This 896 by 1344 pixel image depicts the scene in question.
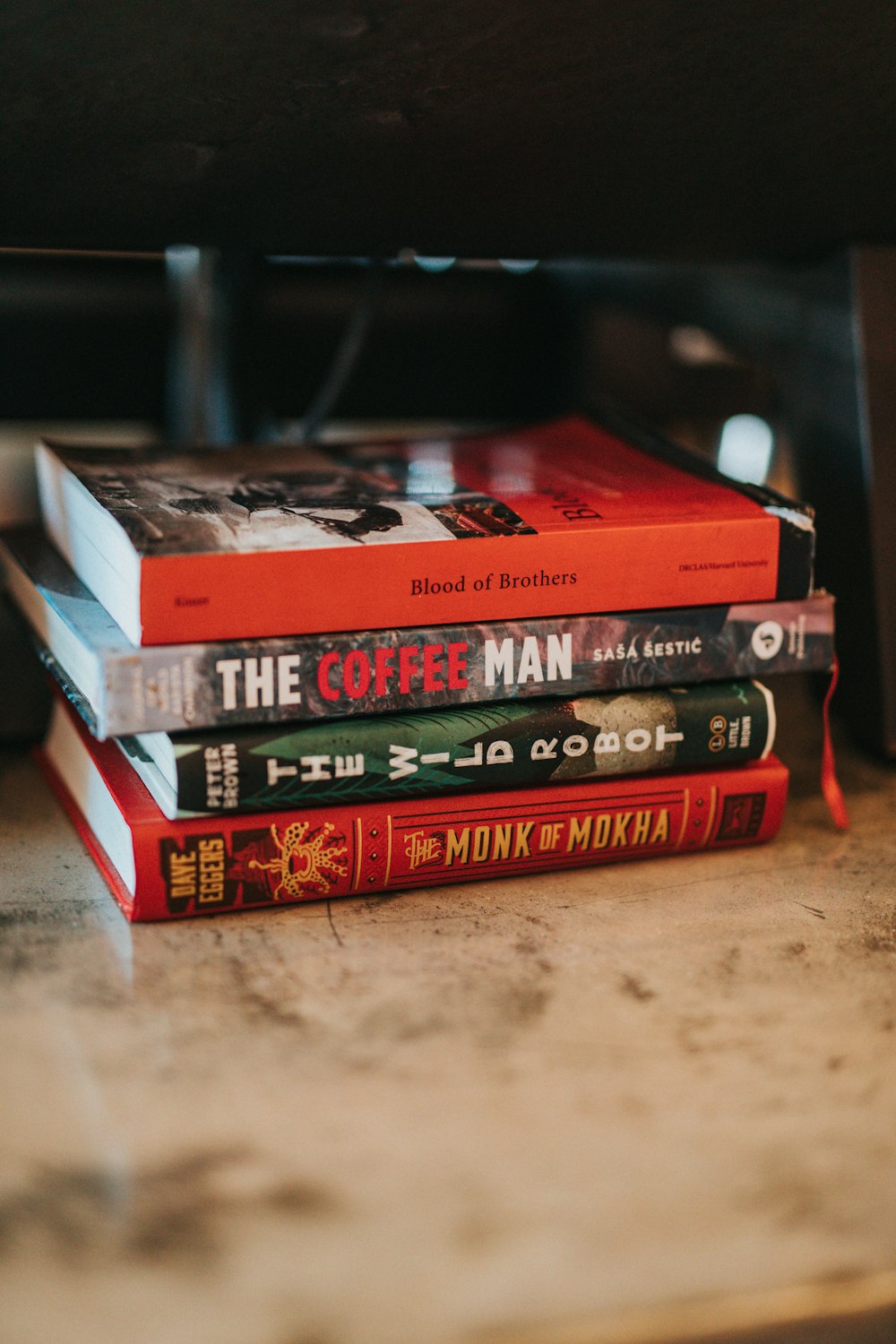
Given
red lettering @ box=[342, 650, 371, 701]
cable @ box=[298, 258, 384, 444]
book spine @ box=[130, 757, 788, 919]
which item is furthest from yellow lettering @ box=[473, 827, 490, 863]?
cable @ box=[298, 258, 384, 444]

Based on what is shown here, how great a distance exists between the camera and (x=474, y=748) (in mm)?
622

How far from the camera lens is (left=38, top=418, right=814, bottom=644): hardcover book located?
22.4 inches

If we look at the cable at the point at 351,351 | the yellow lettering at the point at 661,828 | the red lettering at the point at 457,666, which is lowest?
the yellow lettering at the point at 661,828

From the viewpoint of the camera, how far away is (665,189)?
0.69m

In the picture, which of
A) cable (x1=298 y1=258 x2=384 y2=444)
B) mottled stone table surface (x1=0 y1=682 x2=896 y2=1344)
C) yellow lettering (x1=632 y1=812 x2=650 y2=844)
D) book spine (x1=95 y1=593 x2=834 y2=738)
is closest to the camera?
mottled stone table surface (x1=0 y1=682 x2=896 y2=1344)

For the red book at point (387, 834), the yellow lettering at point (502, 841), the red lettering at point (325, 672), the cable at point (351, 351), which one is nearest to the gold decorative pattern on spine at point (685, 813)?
the red book at point (387, 834)

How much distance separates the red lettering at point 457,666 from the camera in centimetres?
61

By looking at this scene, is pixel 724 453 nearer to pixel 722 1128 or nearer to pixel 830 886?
pixel 830 886

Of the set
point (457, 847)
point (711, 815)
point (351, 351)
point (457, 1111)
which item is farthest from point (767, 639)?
point (351, 351)

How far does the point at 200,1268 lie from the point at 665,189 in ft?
2.01

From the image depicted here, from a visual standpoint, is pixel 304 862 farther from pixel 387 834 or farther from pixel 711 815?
pixel 711 815

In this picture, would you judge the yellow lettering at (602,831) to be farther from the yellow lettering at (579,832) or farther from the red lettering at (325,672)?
the red lettering at (325,672)

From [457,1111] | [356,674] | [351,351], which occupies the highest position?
[351,351]

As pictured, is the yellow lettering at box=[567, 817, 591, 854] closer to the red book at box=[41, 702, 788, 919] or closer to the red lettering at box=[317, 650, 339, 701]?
the red book at box=[41, 702, 788, 919]
